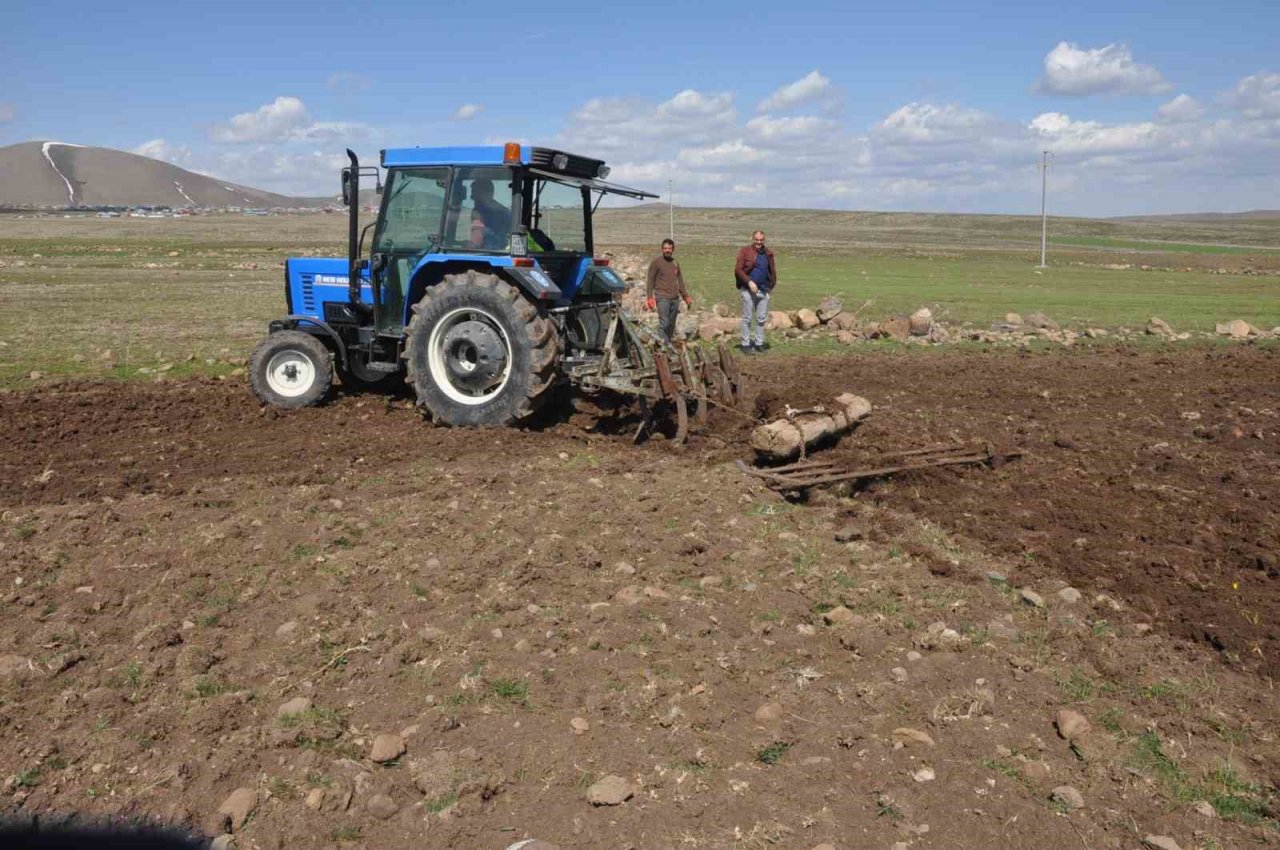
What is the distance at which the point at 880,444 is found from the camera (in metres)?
8.45

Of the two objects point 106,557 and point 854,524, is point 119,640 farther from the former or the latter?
point 854,524

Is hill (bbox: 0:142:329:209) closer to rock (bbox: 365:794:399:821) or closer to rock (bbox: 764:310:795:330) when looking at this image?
rock (bbox: 764:310:795:330)

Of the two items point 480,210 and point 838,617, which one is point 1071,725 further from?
point 480,210

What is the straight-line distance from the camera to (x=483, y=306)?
8.98 metres

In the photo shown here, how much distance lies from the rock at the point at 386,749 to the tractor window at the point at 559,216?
243 inches

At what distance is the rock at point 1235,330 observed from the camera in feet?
57.3

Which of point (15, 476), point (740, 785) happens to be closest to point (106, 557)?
point (15, 476)

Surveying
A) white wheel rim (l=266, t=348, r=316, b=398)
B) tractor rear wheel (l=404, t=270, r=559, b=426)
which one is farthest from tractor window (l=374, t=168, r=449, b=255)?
white wheel rim (l=266, t=348, r=316, b=398)

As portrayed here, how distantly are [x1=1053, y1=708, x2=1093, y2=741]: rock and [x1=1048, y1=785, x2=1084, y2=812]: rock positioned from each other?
38 centimetres

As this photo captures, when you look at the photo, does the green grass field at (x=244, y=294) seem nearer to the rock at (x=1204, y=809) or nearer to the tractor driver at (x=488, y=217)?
the tractor driver at (x=488, y=217)

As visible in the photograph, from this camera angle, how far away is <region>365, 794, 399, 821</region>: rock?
3.70m

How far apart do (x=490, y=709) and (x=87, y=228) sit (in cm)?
7676

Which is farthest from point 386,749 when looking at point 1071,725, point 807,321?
point 807,321

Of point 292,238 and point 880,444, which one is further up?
point 292,238
